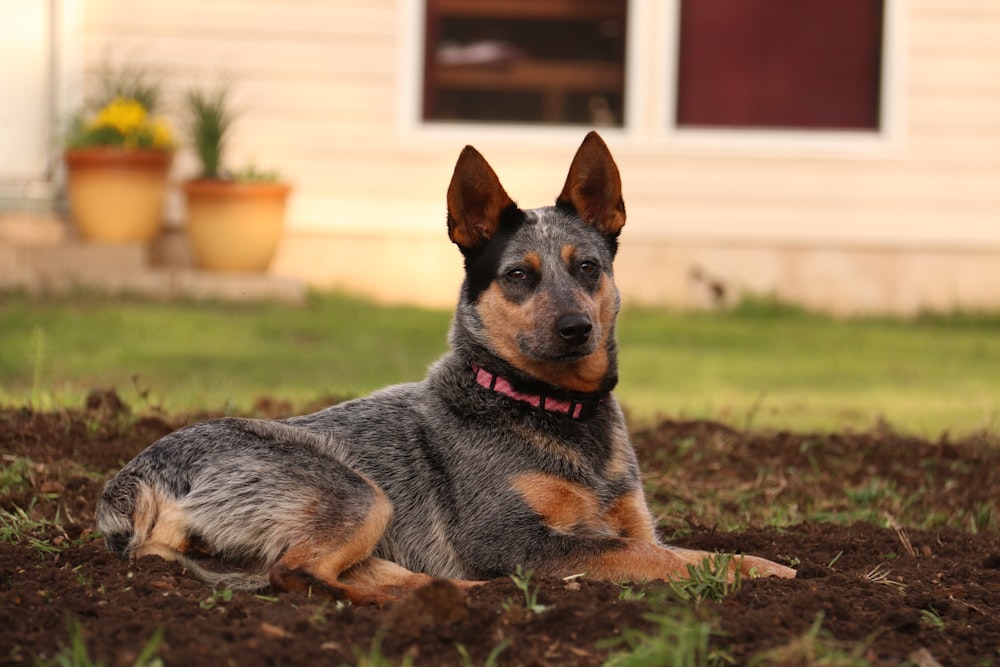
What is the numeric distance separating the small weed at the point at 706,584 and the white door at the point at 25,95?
35.2ft

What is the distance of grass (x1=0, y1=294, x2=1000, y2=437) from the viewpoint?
8680mm

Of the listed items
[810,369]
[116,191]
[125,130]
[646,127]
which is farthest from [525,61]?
[810,369]

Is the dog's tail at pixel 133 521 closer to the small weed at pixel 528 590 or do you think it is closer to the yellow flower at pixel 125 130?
the small weed at pixel 528 590

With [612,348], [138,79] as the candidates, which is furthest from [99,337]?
[612,348]

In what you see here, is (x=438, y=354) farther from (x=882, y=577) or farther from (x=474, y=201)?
(x=882, y=577)

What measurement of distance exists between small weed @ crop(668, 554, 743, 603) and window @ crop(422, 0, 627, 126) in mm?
9865

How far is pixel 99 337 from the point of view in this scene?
1034 cm

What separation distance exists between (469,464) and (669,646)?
5.30 feet

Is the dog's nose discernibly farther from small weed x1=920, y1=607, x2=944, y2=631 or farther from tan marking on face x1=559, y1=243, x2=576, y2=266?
small weed x1=920, y1=607, x2=944, y2=631

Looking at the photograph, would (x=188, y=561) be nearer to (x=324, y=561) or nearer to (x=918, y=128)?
(x=324, y=561)

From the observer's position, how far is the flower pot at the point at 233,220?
12406 millimetres

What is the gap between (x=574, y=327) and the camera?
4684mm

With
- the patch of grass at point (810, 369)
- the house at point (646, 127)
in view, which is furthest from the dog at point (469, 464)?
the house at point (646, 127)

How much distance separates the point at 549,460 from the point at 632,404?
423 centimetres
